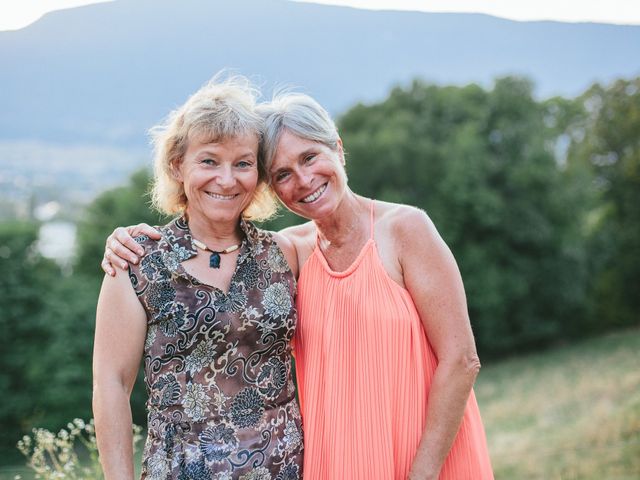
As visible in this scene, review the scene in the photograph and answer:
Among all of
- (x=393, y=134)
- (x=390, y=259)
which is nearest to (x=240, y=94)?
(x=390, y=259)

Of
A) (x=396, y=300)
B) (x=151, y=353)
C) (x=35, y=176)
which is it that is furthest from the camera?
(x=35, y=176)

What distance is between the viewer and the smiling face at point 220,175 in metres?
2.75

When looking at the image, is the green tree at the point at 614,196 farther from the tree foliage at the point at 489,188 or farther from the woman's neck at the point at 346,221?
the woman's neck at the point at 346,221

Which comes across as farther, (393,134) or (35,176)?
(35,176)

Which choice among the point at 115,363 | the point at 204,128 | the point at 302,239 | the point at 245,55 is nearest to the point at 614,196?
the point at 245,55

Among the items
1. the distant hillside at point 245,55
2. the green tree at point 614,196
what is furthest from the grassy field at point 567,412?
the distant hillside at point 245,55

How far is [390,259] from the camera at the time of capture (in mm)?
2936

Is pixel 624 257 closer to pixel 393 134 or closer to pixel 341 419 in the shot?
pixel 393 134

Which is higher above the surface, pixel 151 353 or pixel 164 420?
pixel 151 353

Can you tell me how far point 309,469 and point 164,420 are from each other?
68 cm

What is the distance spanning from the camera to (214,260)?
9.32 feet

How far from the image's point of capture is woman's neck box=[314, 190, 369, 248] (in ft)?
10.1

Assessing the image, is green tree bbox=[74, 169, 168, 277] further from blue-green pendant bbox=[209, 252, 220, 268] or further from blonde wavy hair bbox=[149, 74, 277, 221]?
blue-green pendant bbox=[209, 252, 220, 268]

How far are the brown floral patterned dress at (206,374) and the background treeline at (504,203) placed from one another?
64.9ft
